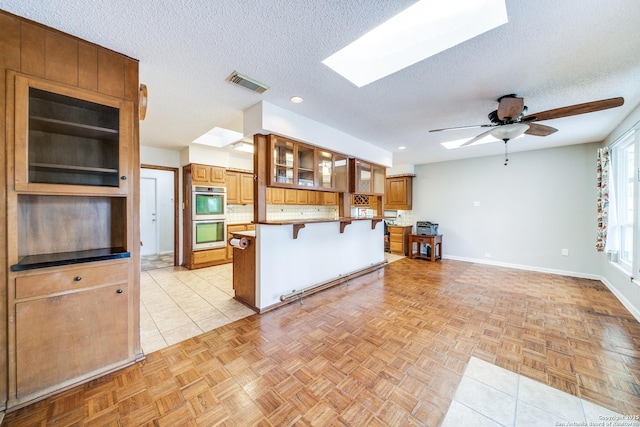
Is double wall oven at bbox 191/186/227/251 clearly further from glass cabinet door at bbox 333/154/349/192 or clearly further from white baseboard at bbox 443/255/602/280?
white baseboard at bbox 443/255/602/280

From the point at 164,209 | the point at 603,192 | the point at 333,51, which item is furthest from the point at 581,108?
the point at 164,209

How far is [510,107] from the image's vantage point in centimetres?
243

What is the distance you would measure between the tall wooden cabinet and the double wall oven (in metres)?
2.77

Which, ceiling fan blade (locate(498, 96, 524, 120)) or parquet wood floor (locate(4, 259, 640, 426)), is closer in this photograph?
parquet wood floor (locate(4, 259, 640, 426))

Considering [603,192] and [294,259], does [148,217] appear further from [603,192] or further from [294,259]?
[603,192]

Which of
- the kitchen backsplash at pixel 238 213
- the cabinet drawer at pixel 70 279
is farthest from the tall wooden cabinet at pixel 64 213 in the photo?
the kitchen backsplash at pixel 238 213

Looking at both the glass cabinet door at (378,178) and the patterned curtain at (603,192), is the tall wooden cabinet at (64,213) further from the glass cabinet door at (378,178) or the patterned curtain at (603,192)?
the patterned curtain at (603,192)

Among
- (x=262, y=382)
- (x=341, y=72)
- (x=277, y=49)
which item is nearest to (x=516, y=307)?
(x=262, y=382)

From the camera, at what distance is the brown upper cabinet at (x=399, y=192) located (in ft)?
21.5

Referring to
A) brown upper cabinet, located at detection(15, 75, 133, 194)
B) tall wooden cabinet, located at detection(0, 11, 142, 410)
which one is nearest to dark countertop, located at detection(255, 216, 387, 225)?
tall wooden cabinet, located at detection(0, 11, 142, 410)

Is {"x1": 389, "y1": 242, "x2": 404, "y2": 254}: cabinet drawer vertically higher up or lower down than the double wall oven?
lower down

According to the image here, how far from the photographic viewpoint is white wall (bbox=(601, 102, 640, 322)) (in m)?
2.78

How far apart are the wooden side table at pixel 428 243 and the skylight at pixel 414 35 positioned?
450 centimetres

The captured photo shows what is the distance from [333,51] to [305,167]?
5.35ft
